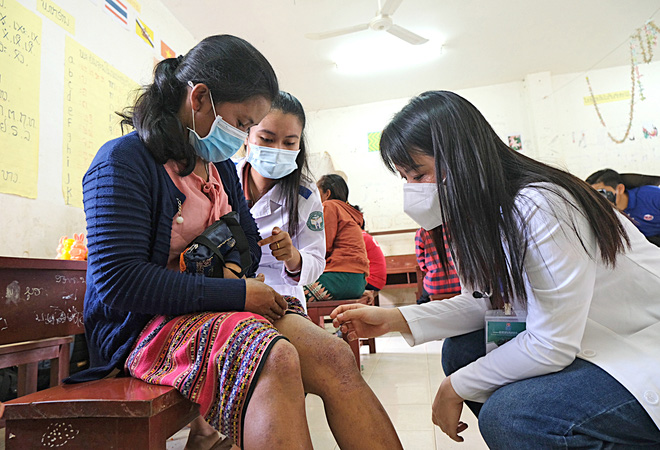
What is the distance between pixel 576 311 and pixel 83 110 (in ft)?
9.02

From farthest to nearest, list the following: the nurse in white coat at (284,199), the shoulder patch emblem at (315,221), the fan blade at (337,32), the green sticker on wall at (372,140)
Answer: the green sticker on wall at (372,140) → the fan blade at (337,32) → the shoulder patch emblem at (315,221) → the nurse in white coat at (284,199)

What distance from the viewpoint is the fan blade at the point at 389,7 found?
342 centimetres

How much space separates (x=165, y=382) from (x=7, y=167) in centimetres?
181

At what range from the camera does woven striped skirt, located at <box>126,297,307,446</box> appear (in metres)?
0.74

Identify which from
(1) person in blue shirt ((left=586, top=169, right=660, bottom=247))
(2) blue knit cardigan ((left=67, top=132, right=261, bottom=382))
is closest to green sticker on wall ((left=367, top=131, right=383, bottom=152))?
(1) person in blue shirt ((left=586, top=169, right=660, bottom=247))

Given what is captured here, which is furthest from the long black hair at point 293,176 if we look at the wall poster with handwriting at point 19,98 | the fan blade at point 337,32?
the fan blade at point 337,32

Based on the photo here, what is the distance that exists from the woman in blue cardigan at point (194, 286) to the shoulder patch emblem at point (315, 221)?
→ 0.62 metres

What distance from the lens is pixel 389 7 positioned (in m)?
3.54

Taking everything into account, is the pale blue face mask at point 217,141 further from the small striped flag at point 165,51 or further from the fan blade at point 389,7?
the small striped flag at point 165,51

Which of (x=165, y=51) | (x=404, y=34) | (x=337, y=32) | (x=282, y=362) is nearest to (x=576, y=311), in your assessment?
(x=282, y=362)

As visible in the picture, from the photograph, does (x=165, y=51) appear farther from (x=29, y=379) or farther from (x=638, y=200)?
(x=638, y=200)

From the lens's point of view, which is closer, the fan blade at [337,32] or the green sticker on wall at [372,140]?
the fan blade at [337,32]

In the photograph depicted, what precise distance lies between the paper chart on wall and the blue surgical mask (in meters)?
1.12

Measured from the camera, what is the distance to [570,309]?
2.56ft
